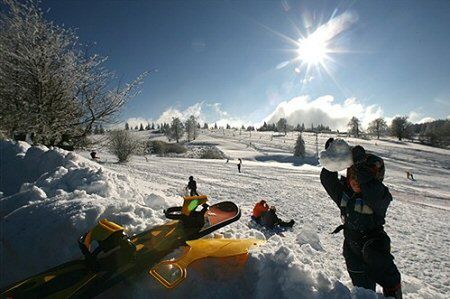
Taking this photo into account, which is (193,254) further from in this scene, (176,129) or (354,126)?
(354,126)

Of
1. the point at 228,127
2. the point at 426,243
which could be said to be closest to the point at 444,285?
the point at 426,243

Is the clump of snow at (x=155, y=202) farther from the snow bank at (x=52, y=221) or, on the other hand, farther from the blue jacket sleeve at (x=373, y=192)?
the blue jacket sleeve at (x=373, y=192)

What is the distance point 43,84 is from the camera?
1114 centimetres

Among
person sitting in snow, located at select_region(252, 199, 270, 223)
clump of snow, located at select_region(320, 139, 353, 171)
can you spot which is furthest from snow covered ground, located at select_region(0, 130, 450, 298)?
clump of snow, located at select_region(320, 139, 353, 171)

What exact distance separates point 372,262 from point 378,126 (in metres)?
127

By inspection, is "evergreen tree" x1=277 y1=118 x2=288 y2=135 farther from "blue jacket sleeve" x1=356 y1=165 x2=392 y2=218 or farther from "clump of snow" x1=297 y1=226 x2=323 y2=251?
"blue jacket sleeve" x1=356 y1=165 x2=392 y2=218

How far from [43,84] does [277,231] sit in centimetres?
1006

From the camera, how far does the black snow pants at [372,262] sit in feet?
10.3

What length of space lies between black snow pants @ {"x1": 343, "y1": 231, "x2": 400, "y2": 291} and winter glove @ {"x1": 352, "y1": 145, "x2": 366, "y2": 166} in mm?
804

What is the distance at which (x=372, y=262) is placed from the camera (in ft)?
10.4

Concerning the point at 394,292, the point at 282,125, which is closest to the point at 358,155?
the point at 394,292

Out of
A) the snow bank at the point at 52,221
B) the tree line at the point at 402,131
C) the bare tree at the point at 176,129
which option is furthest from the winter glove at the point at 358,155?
the tree line at the point at 402,131

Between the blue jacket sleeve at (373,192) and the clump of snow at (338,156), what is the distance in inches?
8.1

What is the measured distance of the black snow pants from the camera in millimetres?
3133
